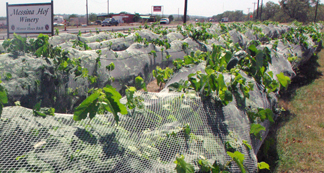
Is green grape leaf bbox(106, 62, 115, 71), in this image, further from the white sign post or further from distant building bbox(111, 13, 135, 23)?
distant building bbox(111, 13, 135, 23)

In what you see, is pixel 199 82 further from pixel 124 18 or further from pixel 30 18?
pixel 124 18

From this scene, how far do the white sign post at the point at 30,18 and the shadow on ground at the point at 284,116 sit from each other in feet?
18.1

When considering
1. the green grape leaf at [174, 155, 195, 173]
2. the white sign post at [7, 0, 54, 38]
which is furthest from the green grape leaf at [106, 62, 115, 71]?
the green grape leaf at [174, 155, 195, 173]

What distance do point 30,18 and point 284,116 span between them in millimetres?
6428

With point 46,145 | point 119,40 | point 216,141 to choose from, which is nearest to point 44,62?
point 46,145

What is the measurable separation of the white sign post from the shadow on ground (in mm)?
5522

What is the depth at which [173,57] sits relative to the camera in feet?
21.1

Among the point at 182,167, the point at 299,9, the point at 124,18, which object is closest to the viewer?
the point at 182,167

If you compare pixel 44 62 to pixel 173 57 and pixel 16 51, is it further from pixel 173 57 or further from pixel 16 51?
pixel 173 57

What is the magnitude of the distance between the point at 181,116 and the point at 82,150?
83 centimetres

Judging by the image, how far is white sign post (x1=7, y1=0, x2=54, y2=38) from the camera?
6.33 meters

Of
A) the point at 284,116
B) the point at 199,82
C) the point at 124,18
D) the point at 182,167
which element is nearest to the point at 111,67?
the point at 199,82

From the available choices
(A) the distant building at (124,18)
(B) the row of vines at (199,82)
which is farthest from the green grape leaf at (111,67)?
(A) the distant building at (124,18)

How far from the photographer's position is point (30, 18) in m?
6.51
